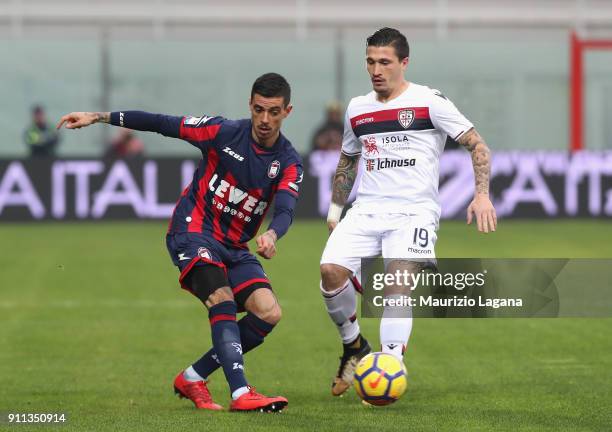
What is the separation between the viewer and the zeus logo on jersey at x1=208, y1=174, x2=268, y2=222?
8438 mm

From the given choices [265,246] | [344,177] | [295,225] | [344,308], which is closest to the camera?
[265,246]

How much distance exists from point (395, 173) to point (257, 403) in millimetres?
1631

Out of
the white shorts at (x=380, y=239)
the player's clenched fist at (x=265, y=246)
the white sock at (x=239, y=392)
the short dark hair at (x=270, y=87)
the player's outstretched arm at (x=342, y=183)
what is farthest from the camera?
the player's outstretched arm at (x=342, y=183)

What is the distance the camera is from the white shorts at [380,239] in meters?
8.30

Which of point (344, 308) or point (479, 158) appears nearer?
point (479, 158)

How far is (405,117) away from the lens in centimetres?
838

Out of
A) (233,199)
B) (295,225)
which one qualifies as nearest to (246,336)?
(233,199)

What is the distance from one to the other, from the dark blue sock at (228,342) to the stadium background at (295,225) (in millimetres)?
340

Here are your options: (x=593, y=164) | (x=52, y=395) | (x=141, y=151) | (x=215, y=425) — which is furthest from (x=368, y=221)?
(x=141, y=151)

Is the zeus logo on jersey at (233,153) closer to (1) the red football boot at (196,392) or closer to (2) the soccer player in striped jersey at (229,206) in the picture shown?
(2) the soccer player in striped jersey at (229,206)

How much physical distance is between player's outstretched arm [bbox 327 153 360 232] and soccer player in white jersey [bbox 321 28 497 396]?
29 cm

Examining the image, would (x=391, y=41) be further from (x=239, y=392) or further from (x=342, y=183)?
(x=239, y=392)

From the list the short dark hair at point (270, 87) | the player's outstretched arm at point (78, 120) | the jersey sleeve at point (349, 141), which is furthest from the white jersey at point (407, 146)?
the player's outstretched arm at point (78, 120)

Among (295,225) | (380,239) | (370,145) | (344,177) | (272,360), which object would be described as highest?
(370,145)
